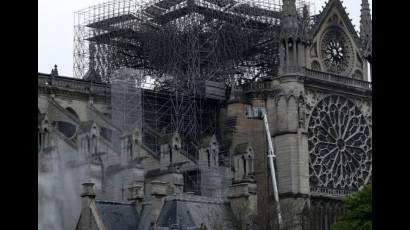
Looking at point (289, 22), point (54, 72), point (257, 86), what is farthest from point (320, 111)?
point (54, 72)

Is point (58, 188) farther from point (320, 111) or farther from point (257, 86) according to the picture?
point (320, 111)

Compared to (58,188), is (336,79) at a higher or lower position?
higher

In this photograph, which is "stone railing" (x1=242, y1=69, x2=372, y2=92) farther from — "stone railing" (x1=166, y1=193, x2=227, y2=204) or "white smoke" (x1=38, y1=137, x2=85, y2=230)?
"white smoke" (x1=38, y1=137, x2=85, y2=230)

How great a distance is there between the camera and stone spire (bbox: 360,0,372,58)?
201ft

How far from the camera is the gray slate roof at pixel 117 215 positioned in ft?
140

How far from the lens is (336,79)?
194ft

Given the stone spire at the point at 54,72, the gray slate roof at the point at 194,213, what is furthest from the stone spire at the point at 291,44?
the gray slate roof at the point at 194,213

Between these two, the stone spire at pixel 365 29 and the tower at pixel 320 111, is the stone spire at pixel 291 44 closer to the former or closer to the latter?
the tower at pixel 320 111

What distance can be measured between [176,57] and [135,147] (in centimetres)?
991

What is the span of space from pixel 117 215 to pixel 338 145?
18932mm

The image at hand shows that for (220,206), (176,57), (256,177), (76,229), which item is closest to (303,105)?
(256,177)
